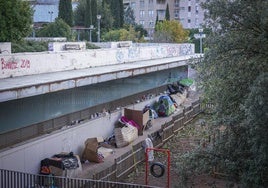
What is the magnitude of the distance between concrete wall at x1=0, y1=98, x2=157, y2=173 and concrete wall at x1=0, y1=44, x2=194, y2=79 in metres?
2.57

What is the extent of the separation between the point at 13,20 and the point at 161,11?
63.1 m

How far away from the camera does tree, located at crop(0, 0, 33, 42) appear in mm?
23906

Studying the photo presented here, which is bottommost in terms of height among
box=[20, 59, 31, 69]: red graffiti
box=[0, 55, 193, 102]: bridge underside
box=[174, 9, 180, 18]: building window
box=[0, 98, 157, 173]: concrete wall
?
box=[0, 98, 157, 173]: concrete wall

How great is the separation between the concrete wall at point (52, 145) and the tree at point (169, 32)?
2876 centimetres

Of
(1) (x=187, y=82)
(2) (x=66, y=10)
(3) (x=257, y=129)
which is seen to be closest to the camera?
(3) (x=257, y=129)

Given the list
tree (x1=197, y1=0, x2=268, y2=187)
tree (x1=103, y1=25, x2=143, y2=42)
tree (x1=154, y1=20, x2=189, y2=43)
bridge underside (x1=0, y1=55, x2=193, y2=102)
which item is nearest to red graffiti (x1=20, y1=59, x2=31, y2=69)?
bridge underside (x1=0, y1=55, x2=193, y2=102)

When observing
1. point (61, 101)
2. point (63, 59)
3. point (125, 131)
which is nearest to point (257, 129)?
point (61, 101)

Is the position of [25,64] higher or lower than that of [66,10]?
lower

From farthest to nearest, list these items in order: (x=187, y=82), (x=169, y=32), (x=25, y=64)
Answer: (x=169, y=32), (x=187, y=82), (x=25, y=64)

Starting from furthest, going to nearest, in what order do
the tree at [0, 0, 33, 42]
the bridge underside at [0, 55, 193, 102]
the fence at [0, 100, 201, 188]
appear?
the tree at [0, 0, 33, 42], the bridge underside at [0, 55, 193, 102], the fence at [0, 100, 201, 188]

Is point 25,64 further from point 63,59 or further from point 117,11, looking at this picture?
point 117,11

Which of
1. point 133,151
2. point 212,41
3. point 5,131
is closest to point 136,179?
point 133,151

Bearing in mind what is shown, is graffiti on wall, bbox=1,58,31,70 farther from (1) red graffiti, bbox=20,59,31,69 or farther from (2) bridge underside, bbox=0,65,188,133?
(2) bridge underside, bbox=0,65,188,133

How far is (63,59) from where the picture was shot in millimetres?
20094
